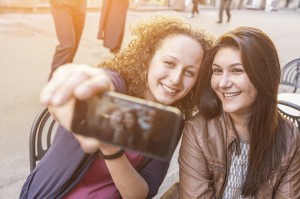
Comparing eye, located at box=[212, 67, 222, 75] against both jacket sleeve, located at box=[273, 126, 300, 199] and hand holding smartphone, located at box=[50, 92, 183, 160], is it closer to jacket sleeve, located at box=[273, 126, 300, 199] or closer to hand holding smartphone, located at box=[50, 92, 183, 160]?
jacket sleeve, located at box=[273, 126, 300, 199]

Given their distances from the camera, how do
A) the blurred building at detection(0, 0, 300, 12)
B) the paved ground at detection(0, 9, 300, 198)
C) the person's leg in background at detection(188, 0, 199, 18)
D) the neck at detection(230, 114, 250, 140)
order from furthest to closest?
the person's leg in background at detection(188, 0, 199, 18) → the blurred building at detection(0, 0, 300, 12) → the paved ground at detection(0, 9, 300, 198) → the neck at detection(230, 114, 250, 140)

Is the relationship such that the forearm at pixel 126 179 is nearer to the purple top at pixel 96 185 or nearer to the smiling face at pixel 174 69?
the purple top at pixel 96 185

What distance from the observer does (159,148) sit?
2.79ft

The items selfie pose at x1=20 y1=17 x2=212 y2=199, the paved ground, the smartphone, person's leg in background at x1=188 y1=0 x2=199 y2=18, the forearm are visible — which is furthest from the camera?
person's leg in background at x1=188 y1=0 x2=199 y2=18

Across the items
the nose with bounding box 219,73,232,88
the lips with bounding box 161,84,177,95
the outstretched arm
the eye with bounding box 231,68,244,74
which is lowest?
the lips with bounding box 161,84,177,95

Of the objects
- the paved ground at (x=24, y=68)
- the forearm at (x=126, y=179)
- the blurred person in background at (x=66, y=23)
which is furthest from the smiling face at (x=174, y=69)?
the blurred person in background at (x=66, y=23)

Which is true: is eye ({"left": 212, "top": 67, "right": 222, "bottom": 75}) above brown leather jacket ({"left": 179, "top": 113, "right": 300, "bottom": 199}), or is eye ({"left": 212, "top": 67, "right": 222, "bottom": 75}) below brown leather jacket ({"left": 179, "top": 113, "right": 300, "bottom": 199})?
above

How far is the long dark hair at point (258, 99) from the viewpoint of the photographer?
1777 millimetres

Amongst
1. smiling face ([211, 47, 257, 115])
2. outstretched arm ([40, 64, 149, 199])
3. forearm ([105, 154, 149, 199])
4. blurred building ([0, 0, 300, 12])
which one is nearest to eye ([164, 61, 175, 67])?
smiling face ([211, 47, 257, 115])

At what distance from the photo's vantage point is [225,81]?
70.8 inches

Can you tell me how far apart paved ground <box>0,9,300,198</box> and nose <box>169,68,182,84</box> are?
6.02ft

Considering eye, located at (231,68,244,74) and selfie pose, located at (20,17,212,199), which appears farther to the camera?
eye, located at (231,68,244,74)

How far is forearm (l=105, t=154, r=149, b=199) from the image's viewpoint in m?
1.28

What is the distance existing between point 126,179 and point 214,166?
2.12 ft
